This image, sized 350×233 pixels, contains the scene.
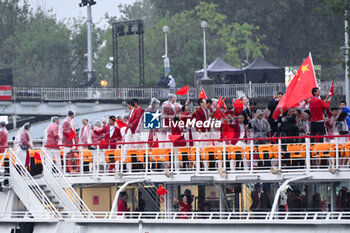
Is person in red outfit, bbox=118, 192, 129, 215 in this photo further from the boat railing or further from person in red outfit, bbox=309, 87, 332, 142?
person in red outfit, bbox=309, 87, 332, 142

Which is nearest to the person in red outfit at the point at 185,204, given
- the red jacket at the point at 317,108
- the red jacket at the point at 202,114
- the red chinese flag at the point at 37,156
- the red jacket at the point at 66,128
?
the red jacket at the point at 202,114

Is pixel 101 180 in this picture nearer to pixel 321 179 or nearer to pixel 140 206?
pixel 140 206

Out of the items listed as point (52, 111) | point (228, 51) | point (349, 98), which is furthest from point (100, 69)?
point (349, 98)

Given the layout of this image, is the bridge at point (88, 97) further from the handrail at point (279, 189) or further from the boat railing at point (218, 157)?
the handrail at point (279, 189)

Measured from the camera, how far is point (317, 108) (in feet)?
79.6

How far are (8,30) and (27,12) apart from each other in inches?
231

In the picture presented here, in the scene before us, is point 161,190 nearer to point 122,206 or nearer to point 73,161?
point 122,206

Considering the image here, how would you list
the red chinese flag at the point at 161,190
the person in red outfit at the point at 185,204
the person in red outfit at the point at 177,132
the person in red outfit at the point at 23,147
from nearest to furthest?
1. the person in red outfit at the point at 185,204
2. the red chinese flag at the point at 161,190
3. the person in red outfit at the point at 177,132
4. the person in red outfit at the point at 23,147

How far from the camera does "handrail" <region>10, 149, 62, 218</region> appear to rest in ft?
87.8

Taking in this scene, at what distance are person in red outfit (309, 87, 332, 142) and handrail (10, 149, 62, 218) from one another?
7.20m

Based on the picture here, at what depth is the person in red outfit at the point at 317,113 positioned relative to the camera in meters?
24.2

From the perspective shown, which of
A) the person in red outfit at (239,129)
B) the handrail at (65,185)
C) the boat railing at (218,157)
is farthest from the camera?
the handrail at (65,185)

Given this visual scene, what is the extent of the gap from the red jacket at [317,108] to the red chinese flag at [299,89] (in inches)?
29.1

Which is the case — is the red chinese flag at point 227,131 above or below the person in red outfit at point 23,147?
above
